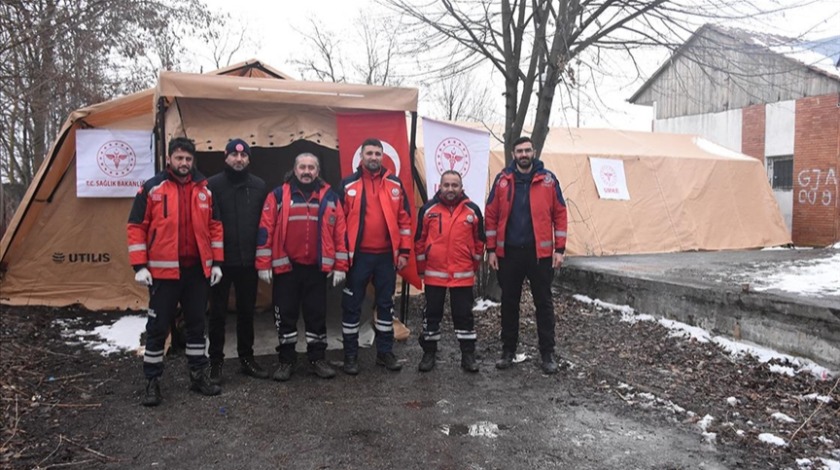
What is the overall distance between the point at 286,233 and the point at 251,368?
123 centimetres

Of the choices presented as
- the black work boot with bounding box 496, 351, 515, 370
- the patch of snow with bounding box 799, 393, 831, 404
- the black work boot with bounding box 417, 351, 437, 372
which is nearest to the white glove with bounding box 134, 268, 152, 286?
the black work boot with bounding box 417, 351, 437, 372

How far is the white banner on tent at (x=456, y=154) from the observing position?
6.83 m

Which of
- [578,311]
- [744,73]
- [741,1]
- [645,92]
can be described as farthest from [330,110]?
[645,92]

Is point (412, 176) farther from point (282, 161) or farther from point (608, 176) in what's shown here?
point (608, 176)

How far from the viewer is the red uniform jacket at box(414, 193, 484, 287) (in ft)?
16.5

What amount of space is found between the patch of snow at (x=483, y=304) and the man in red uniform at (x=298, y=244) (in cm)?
311

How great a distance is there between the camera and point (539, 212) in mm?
4977

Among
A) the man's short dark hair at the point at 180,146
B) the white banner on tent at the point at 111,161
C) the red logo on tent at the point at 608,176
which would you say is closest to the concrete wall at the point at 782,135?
the red logo on tent at the point at 608,176

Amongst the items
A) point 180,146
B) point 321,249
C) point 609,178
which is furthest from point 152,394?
point 609,178

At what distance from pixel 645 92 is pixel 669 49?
14.0 meters

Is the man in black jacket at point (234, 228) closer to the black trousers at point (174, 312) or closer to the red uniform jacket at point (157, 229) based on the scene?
the black trousers at point (174, 312)

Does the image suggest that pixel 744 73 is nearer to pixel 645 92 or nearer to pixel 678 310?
pixel 678 310

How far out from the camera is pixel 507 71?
7777mm

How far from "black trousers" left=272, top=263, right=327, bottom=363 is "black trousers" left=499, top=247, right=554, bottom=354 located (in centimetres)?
164
